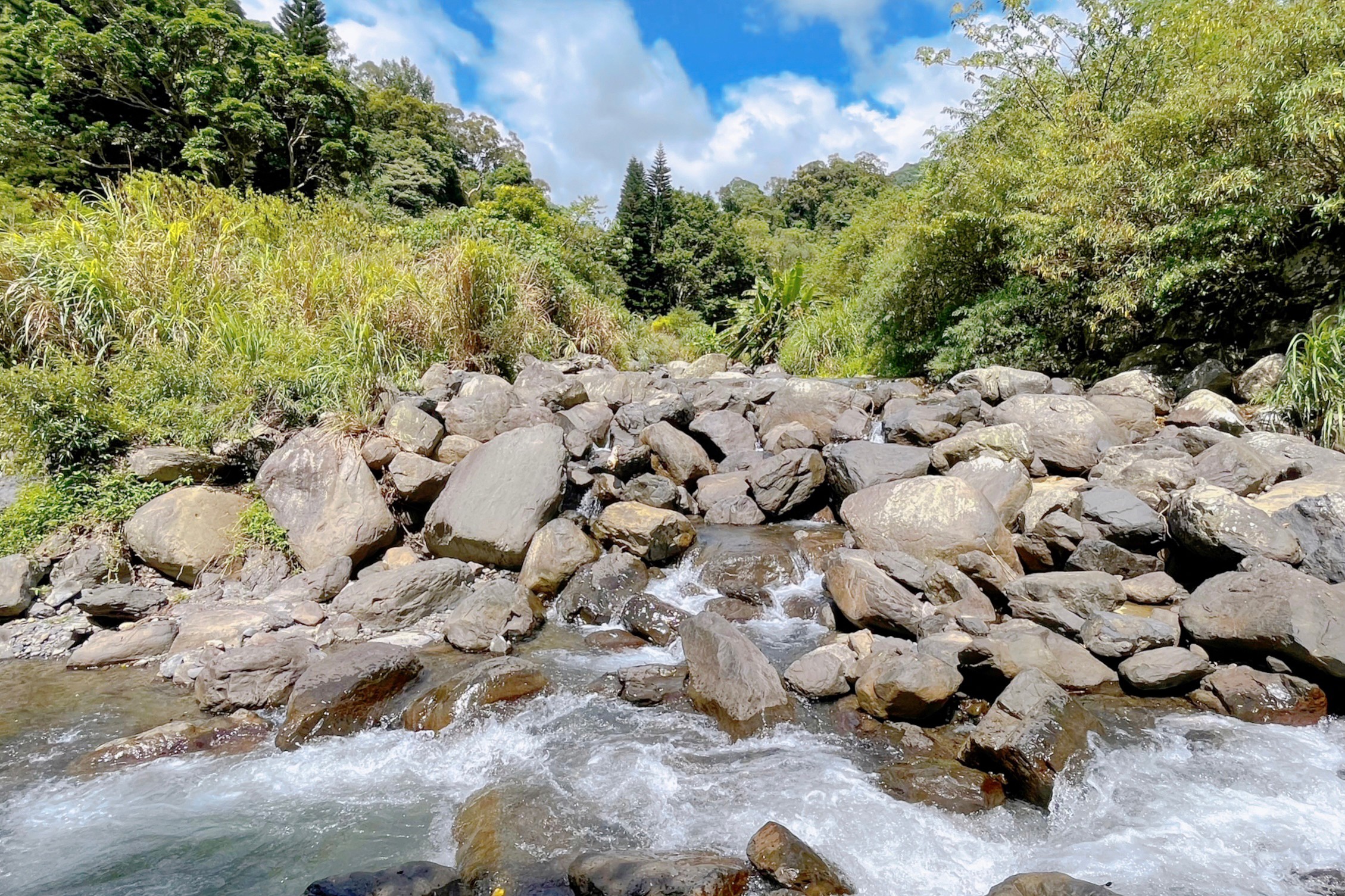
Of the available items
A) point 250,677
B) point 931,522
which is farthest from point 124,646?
point 931,522

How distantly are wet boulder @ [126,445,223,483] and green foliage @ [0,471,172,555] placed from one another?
0.10m

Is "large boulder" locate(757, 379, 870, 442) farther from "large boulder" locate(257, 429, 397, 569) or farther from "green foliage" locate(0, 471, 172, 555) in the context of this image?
"green foliage" locate(0, 471, 172, 555)

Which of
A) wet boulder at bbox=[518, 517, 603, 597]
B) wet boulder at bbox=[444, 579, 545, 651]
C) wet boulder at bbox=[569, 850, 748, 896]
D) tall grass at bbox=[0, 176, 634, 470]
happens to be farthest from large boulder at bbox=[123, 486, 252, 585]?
wet boulder at bbox=[569, 850, 748, 896]

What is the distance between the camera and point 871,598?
5.33 metres

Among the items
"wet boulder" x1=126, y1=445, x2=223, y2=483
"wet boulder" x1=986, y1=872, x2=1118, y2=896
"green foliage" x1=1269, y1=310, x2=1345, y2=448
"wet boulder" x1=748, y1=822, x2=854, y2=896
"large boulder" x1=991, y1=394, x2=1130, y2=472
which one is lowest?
"wet boulder" x1=748, y1=822, x2=854, y2=896

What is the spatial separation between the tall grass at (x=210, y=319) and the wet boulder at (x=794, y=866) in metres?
6.53

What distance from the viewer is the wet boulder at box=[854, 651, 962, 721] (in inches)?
166

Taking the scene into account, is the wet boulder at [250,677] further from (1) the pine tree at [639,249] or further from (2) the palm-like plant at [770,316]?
(1) the pine tree at [639,249]

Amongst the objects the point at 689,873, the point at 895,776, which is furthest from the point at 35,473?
the point at 895,776

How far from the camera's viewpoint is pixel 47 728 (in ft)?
14.4

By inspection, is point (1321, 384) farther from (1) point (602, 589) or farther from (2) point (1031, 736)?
(1) point (602, 589)

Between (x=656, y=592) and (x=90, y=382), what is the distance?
6025 millimetres

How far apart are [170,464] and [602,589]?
4521 millimetres

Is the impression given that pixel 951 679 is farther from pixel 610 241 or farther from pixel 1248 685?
pixel 610 241
